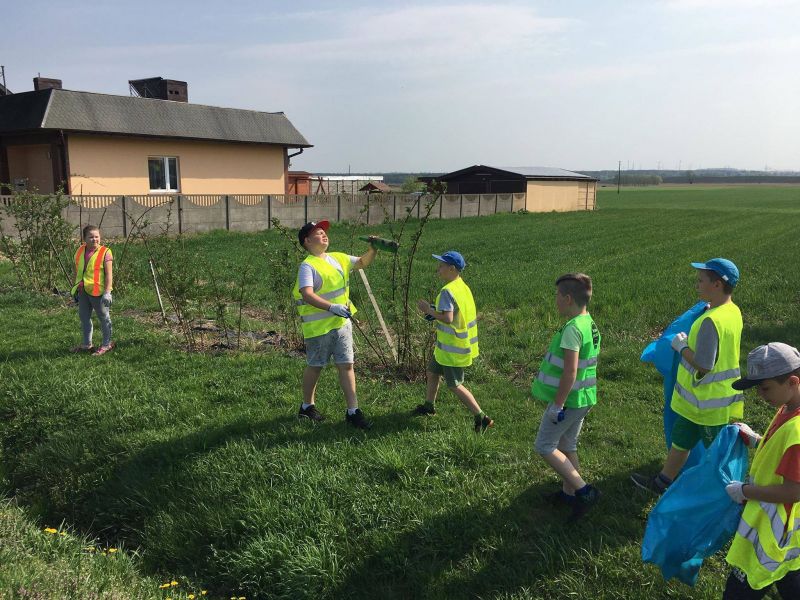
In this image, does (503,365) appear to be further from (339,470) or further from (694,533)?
(694,533)

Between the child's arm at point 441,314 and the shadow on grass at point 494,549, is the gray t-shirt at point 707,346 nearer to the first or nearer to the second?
the shadow on grass at point 494,549

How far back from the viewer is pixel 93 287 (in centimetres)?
758

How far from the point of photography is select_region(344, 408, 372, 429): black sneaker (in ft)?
17.4

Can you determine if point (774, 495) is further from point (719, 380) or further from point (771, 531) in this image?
point (719, 380)

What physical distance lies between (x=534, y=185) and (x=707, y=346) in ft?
139

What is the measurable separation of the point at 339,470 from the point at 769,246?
2028 centimetres

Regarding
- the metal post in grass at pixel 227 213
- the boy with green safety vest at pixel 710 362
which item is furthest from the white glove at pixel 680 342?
the metal post in grass at pixel 227 213

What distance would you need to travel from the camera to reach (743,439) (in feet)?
10.2

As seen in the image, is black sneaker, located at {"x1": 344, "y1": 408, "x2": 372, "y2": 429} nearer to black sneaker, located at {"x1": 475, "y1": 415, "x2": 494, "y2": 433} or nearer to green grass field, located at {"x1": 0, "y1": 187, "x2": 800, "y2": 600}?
green grass field, located at {"x1": 0, "y1": 187, "x2": 800, "y2": 600}

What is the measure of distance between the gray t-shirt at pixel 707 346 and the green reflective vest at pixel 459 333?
1796 millimetres

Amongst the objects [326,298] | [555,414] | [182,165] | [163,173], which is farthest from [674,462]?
[182,165]

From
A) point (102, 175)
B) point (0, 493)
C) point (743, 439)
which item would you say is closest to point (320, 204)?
point (102, 175)

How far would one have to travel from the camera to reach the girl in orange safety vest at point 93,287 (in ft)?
24.9

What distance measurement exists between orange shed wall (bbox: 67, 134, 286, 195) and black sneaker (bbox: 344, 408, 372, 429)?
2010cm
